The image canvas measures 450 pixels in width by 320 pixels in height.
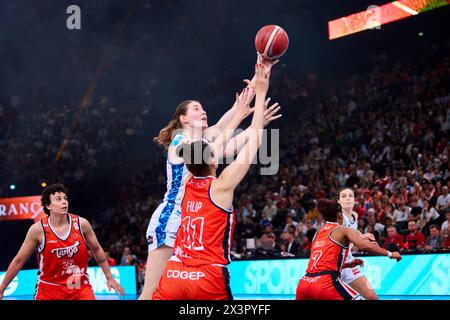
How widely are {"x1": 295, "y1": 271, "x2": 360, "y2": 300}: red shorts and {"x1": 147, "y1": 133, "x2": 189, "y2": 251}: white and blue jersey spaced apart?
1.45 m

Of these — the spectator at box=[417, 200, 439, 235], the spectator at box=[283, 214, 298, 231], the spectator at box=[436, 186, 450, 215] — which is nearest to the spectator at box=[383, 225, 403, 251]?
the spectator at box=[417, 200, 439, 235]

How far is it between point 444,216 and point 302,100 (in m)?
9.87

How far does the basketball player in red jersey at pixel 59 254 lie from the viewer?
5816 mm

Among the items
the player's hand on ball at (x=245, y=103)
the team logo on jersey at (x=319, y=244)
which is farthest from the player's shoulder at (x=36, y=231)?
the team logo on jersey at (x=319, y=244)

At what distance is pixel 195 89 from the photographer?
23344 mm

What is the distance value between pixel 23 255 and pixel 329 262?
102 inches

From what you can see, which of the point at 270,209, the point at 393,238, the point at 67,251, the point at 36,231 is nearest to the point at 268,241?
the point at 270,209

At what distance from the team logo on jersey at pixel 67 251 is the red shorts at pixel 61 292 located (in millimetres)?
269

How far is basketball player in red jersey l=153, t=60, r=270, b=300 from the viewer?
3.74 m

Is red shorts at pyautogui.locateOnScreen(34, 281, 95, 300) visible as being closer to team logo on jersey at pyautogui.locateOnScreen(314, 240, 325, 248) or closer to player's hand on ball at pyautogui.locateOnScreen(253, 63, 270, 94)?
team logo on jersey at pyautogui.locateOnScreen(314, 240, 325, 248)

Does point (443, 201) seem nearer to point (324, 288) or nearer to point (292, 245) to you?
point (292, 245)

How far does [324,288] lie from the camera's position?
576 cm
